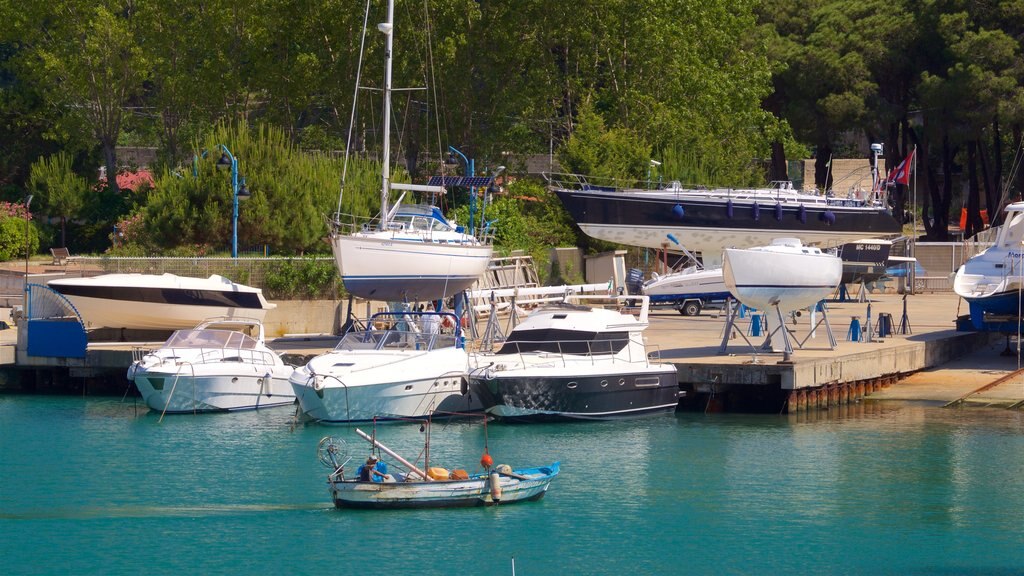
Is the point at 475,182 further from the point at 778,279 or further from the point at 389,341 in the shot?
the point at 389,341

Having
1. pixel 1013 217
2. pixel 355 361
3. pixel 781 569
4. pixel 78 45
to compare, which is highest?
pixel 78 45

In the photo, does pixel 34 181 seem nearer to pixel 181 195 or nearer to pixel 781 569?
pixel 181 195

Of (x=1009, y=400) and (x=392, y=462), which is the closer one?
(x=392, y=462)

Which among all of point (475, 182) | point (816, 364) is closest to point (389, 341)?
point (816, 364)

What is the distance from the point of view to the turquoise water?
21.1 m

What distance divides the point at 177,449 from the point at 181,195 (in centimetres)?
1817

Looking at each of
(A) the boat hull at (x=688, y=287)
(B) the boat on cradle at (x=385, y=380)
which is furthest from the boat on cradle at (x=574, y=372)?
(A) the boat hull at (x=688, y=287)

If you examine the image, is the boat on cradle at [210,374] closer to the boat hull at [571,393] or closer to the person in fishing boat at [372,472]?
the boat hull at [571,393]

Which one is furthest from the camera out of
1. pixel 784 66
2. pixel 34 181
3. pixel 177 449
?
pixel 784 66

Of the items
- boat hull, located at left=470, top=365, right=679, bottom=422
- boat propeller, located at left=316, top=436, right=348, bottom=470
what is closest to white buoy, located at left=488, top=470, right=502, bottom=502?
boat propeller, located at left=316, top=436, right=348, bottom=470

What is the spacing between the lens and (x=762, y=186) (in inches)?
2448

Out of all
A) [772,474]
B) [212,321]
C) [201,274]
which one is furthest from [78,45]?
[772,474]

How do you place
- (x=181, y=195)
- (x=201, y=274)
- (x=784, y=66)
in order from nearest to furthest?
(x=201, y=274), (x=181, y=195), (x=784, y=66)

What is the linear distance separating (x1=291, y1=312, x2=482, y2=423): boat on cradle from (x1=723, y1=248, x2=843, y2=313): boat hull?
22.1 ft
